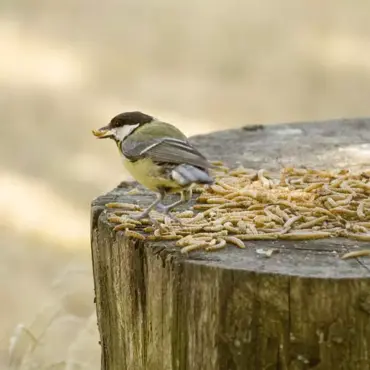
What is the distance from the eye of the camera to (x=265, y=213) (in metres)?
2.50

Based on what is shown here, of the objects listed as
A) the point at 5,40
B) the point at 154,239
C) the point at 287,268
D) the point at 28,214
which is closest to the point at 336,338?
the point at 287,268

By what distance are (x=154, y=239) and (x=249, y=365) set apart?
1.39ft

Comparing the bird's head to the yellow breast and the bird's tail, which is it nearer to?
the yellow breast

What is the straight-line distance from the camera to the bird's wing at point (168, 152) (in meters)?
2.39

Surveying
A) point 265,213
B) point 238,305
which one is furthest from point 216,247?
point 265,213

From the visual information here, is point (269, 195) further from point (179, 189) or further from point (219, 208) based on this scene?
point (179, 189)

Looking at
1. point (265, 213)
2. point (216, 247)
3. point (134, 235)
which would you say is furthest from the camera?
point (265, 213)

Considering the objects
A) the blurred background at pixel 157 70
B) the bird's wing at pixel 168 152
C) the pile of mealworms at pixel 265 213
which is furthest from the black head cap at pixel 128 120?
the blurred background at pixel 157 70

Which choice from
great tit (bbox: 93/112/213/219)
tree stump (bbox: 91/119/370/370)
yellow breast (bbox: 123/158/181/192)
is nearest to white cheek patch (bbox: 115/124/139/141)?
great tit (bbox: 93/112/213/219)

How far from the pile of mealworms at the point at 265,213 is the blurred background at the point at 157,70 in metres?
2.92

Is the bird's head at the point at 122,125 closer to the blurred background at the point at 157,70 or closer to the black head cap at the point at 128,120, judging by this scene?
the black head cap at the point at 128,120

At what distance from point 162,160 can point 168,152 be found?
0.03m

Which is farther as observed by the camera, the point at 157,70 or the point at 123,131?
the point at 157,70

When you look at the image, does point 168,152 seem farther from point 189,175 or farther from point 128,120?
point 128,120
